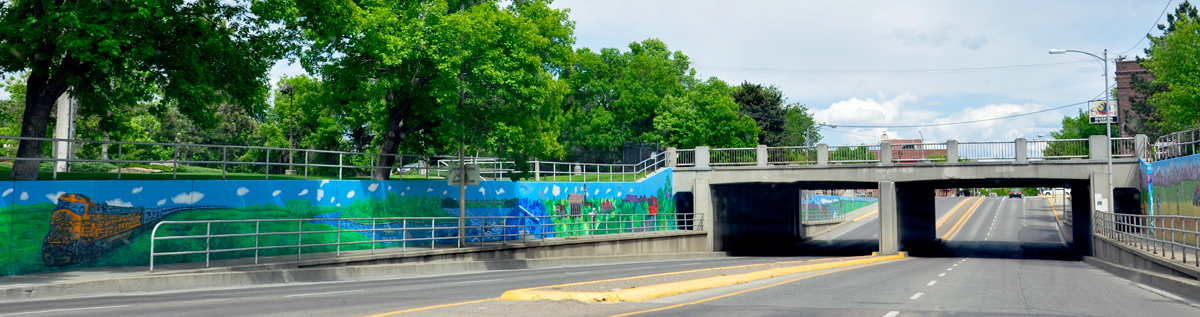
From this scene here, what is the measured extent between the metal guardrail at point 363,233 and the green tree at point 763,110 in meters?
43.4

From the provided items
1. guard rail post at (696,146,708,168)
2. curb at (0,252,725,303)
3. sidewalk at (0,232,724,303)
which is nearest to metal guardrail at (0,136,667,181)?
sidewalk at (0,232,724,303)

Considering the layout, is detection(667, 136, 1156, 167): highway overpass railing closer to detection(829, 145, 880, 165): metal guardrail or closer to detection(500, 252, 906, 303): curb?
detection(829, 145, 880, 165): metal guardrail

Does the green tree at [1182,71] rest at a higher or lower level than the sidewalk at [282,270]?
higher

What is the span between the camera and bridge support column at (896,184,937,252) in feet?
185

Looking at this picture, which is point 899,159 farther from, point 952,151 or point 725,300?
point 725,300

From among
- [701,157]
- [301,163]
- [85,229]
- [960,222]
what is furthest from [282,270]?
[960,222]

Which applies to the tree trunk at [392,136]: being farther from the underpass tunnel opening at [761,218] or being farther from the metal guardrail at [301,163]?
the underpass tunnel opening at [761,218]

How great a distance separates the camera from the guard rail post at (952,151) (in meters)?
39.5

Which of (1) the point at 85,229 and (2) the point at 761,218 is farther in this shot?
(2) the point at 761,218

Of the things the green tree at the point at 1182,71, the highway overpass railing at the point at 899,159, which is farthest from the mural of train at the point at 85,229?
the green tree at the point at 1182,71

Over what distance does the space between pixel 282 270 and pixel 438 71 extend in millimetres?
9043

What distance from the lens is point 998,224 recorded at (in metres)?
79.1

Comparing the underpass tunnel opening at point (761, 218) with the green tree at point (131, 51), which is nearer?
the green tree at point (131, 51)

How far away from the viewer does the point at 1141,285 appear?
18.5 m
